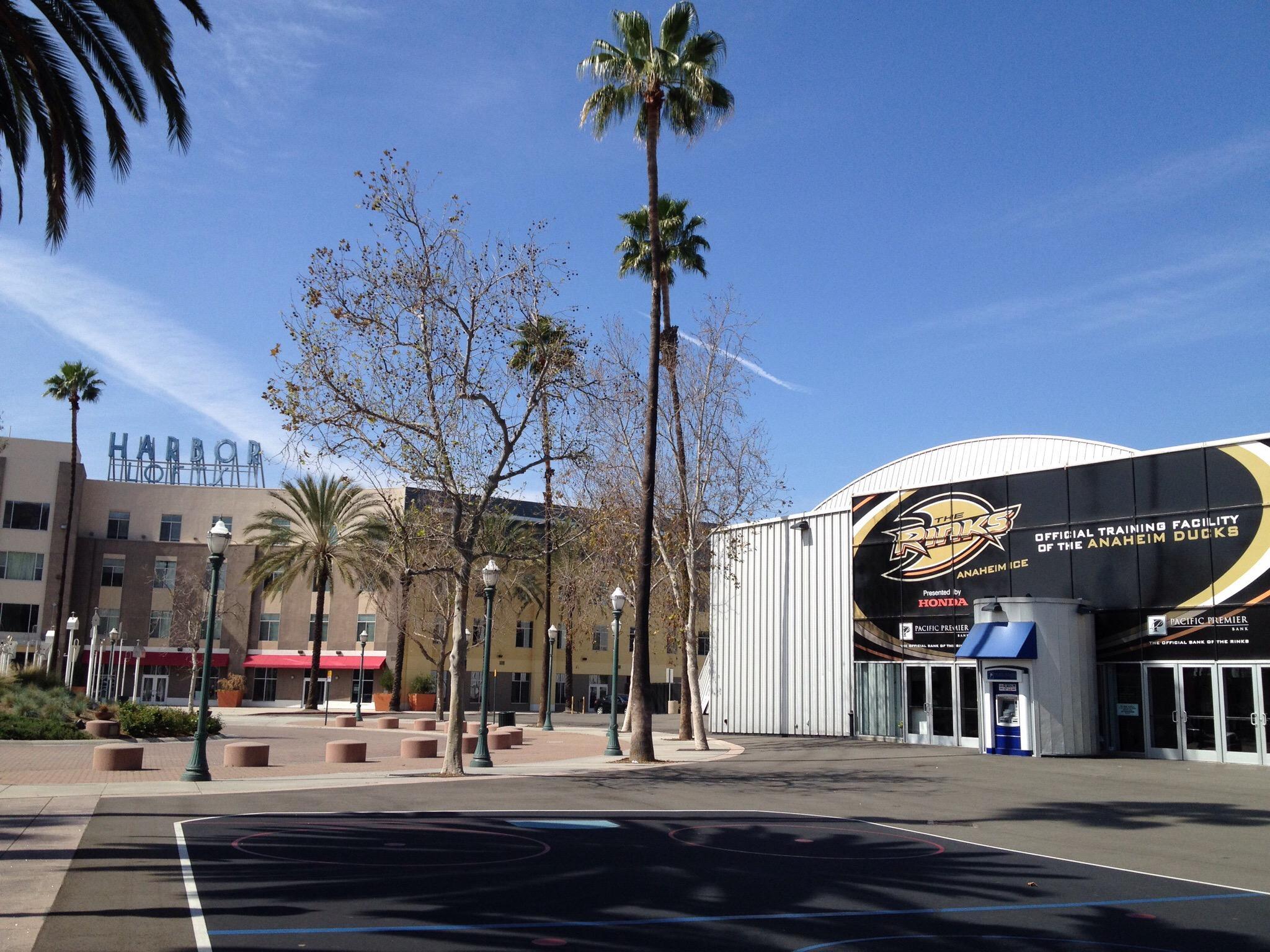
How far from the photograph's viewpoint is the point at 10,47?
14.0 meters

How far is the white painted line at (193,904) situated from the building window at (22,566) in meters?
60.5

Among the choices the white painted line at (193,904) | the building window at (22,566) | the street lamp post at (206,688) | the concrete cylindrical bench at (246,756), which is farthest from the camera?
the building window at (22,566)

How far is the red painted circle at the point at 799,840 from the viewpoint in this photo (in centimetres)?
1242

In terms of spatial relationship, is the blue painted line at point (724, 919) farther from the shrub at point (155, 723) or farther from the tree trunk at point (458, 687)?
the shrub at point (155, 723)

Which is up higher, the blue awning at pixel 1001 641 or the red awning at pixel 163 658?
the blue awning at pixel 1001 641

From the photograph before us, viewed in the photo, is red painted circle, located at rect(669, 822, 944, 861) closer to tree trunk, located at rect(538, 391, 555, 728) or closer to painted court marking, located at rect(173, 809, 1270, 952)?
painted court marking, located at rect(173, 809, 1270, 952)

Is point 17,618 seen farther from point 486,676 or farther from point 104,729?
point 486,676

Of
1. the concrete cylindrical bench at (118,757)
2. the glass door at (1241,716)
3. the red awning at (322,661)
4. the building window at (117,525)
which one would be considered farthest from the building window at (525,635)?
the glass door at (1241,716)

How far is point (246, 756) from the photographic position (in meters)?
Result: 23.6

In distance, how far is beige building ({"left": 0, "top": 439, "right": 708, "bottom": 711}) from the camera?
6444cm

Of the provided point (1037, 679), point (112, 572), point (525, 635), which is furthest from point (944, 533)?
point (112, 572)

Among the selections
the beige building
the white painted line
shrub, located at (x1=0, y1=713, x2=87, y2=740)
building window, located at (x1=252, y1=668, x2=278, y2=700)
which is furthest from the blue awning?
building window, located at (x1=252, y1=668, x2=278, y2=700)

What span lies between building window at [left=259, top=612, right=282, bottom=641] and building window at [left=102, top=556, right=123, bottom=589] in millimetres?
9234

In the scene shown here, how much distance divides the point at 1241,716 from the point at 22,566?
213 ft
